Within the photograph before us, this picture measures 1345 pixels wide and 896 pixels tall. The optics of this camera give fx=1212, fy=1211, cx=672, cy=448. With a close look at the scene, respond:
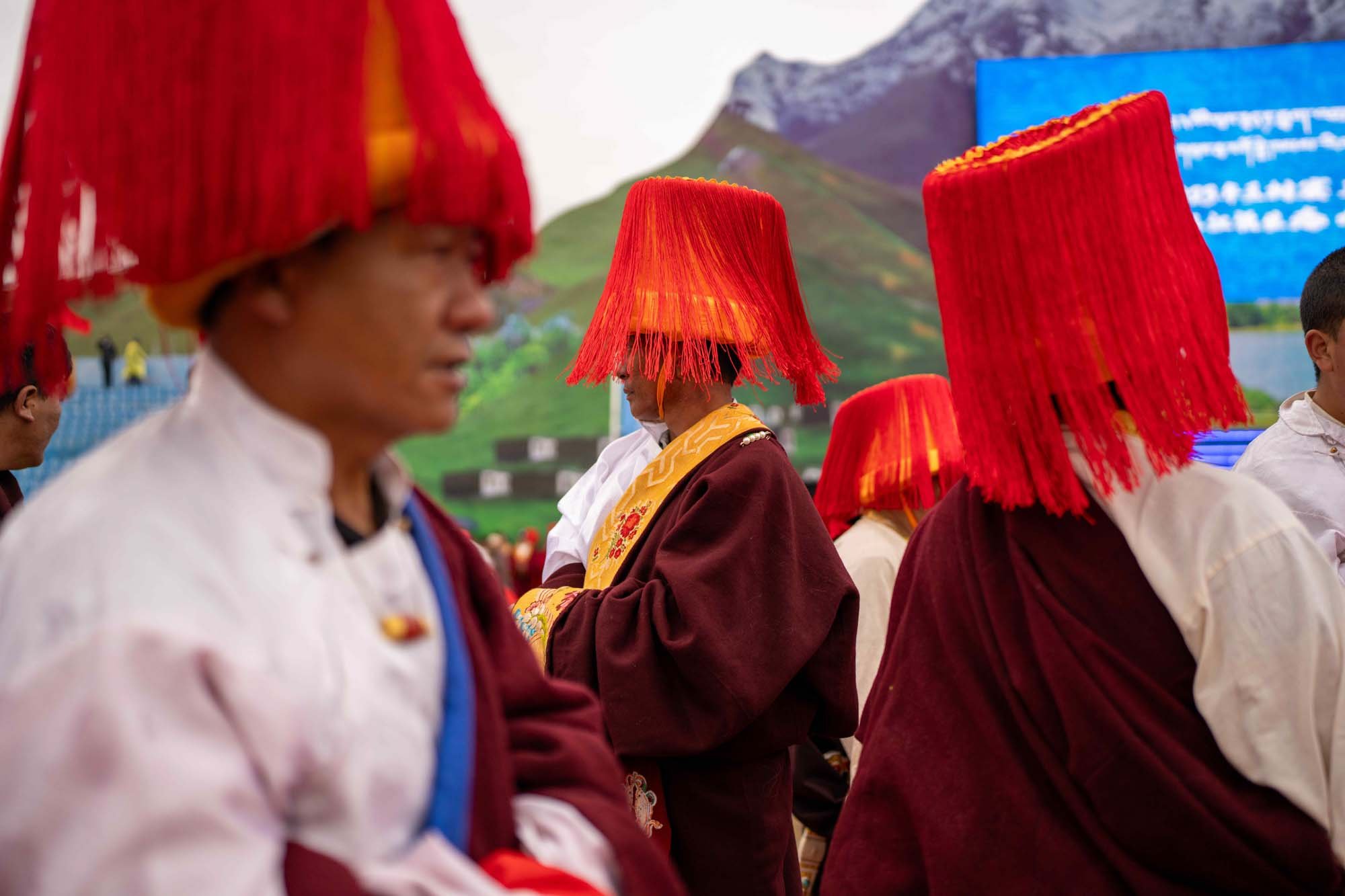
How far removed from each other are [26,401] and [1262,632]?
2125mm

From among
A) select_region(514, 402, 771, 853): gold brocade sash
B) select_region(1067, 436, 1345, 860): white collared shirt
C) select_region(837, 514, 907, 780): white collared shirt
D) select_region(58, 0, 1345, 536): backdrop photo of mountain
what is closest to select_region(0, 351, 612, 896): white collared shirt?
select_region(1067, 436, 1345, 860): white collared shirt

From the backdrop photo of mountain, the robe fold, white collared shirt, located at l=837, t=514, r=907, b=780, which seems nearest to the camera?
the robe fold

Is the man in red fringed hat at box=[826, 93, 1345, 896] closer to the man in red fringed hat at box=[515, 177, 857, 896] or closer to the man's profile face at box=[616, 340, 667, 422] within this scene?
the man in red fringed hat at box=[515, 177, 857, 896]

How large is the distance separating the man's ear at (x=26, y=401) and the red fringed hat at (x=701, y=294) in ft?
3.35

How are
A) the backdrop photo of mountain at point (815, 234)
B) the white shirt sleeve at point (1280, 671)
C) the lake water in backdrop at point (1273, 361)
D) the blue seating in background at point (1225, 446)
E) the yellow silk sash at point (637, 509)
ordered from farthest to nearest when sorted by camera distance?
the backdrop photo of mountain at point (815, 234) → the lake water in backdrop at point (1273, 361) → the blue seating in background at point (1225, 446) → the yellow silk sash at point (637, 509) → the white shirt sleeve at point (1280, 671)

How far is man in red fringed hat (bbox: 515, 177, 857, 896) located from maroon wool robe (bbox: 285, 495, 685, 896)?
35.9 inches

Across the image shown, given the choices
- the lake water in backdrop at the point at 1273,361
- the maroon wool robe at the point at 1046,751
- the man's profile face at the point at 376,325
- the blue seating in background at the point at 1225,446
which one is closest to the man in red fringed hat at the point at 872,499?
the maroon wool robe at the point at 1046,751

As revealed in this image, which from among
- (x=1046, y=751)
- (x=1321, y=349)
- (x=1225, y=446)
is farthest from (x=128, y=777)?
(x=1225, y=446)

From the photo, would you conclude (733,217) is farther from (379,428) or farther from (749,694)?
(379,428)

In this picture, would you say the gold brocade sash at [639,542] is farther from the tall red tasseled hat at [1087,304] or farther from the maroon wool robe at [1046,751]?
the tall red tasseled hat at [1087,304]

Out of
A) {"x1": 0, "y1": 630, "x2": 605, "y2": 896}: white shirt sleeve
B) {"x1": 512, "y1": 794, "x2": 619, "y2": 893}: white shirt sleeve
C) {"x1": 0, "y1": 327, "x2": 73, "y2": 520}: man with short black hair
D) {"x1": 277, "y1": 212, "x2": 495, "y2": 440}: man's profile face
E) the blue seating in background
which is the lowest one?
the blue seating in background

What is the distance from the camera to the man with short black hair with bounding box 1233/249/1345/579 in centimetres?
244

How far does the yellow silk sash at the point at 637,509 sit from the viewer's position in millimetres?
2238

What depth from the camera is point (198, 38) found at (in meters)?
0.82
